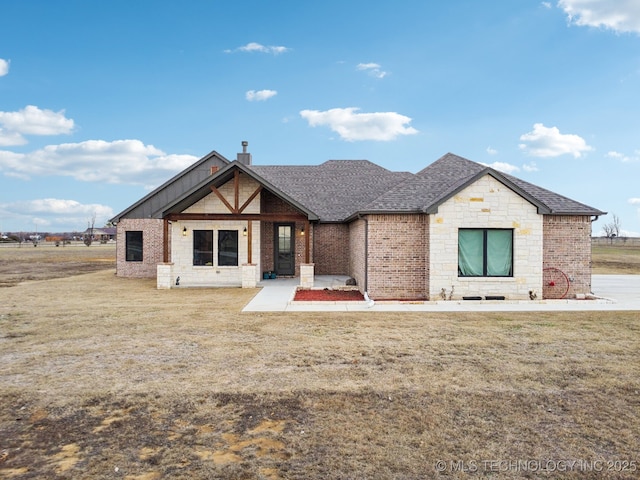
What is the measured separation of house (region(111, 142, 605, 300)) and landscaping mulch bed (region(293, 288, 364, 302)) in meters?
0.69

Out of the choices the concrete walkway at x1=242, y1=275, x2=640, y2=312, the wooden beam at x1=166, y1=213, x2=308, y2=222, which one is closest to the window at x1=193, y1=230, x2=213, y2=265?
the wooden beam at x1=166, y1=213, x2=308, y2=222

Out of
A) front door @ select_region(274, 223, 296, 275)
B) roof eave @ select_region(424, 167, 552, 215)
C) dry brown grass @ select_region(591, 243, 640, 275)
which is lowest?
dry brown grass @ select_region(591, 243, 640, 275)

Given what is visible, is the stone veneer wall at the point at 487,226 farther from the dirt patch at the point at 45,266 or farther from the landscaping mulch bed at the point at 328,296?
the dirt patch at the point at 45,266

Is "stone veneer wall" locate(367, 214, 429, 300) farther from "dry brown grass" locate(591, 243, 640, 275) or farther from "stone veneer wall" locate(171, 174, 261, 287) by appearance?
"dry brown grass" locate(591, 243, 640, 275)

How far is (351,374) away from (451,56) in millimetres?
20363

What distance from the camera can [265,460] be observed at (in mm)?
3525

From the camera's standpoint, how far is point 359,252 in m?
15.1

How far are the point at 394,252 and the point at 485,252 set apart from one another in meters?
3.10

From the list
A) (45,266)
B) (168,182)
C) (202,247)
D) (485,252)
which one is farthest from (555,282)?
(45,266)

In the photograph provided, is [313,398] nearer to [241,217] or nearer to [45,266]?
[241,217]

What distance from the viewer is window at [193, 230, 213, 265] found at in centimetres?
1709

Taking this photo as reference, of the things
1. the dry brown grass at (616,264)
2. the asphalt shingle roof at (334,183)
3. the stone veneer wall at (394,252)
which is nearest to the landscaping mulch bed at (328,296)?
the stone veneer wall at (394,252)

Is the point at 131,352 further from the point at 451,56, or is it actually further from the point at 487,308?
the point at 451,56

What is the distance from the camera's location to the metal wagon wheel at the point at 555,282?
13336mm
